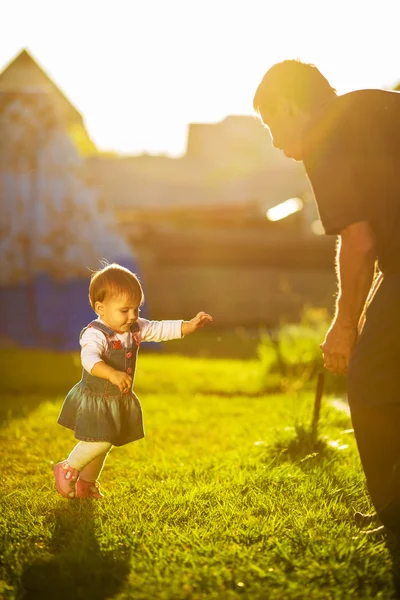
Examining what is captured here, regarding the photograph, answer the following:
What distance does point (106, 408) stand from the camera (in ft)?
10.7

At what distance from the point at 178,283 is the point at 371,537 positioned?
34.3ft

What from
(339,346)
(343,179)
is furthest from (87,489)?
(343,179)

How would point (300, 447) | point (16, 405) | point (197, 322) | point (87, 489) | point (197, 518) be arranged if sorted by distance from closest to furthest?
1. point (197, 518)
2. point (197, 322)
3. point (87, 489)
4. point (300, 447)
5. point (16, 405)

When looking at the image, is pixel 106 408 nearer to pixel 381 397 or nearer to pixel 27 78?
pixel 381 397

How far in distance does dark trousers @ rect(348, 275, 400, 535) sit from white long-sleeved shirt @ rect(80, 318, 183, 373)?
0.89 meters

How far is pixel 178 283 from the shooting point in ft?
43.5

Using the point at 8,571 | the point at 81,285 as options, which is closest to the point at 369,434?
the point at 8,571

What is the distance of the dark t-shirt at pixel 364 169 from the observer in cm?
293

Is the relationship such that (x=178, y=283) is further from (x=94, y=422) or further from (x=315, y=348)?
(x=94, y=422)

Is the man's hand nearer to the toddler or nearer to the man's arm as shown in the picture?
the man's arm

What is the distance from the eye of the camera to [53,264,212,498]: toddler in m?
3.21

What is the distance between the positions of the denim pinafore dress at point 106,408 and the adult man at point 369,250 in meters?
0.99

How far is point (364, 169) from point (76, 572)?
1970 millimetres

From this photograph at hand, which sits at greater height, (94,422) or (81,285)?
(81,285)
